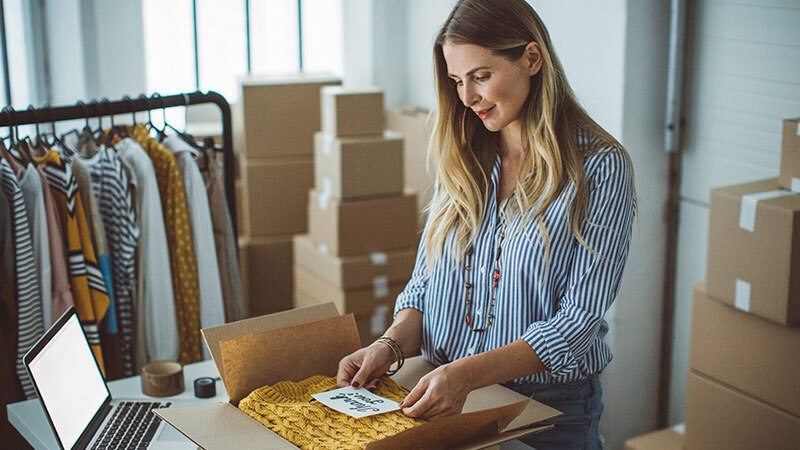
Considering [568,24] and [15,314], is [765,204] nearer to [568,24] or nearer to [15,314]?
[568,24]

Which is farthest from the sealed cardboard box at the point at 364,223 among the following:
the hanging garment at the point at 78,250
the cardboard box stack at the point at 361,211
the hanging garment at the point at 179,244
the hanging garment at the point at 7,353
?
the hanging garment at the point at 7,353

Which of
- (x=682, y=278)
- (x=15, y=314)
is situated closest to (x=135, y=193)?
(x=15, y=314)

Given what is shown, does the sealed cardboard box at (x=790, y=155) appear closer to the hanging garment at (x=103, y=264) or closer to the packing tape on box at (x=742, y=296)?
the packing tape on box at (x=742, y=296)

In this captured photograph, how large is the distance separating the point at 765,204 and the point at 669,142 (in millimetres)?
762

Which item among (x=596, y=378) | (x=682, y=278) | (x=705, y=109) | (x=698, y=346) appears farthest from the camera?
(x=682, y=278)

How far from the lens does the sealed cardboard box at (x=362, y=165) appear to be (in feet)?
9.70

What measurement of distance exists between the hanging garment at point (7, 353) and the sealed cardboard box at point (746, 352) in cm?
172

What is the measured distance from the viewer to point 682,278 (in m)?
2.79

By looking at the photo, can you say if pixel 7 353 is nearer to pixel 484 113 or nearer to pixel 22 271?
pixel 22 271

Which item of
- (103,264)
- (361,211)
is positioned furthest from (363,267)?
(103,264)

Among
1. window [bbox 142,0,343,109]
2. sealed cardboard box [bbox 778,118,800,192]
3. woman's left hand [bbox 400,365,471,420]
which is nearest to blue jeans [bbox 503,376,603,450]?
woman's left hand [bbox 400,365,471,420]

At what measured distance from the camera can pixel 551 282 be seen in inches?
58.0

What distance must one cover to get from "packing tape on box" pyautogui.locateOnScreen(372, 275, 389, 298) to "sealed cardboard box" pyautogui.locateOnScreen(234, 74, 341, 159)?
0.66 metres

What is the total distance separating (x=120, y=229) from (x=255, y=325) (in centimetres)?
96
